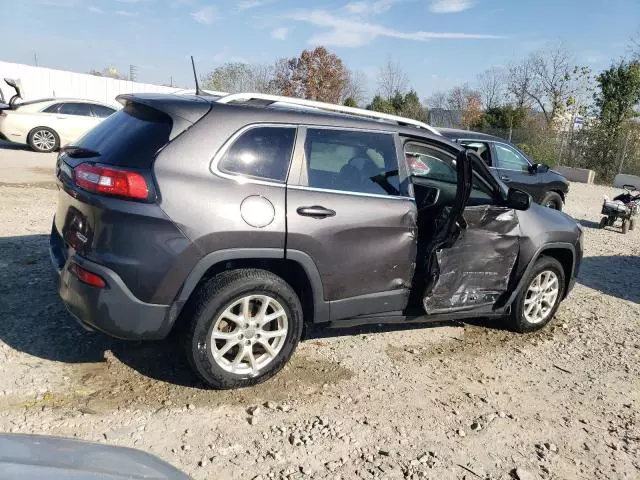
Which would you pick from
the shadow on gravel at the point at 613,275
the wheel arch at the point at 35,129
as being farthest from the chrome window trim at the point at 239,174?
the wheel arch at the point at 35,129

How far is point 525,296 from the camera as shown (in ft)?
16.0

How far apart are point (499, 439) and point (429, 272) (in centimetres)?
130

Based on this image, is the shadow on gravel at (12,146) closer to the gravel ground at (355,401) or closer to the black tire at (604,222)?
the gravel ground at (355,401)

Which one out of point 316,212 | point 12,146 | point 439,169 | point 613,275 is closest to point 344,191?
point 316,212

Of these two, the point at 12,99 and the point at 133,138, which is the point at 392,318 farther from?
the point at 12,99

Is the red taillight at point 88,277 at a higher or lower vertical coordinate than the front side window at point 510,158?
lower

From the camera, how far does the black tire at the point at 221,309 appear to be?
10.9 ft

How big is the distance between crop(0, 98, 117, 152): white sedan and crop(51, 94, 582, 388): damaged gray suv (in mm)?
11797

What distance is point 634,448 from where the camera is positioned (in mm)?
3396

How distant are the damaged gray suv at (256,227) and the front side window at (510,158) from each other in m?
5.33

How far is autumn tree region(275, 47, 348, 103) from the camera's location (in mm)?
35281

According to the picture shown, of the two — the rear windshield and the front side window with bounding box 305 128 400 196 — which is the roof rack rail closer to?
the front side window with bounding box 305 128 400 196

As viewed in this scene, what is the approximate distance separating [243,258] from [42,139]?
42.8ft

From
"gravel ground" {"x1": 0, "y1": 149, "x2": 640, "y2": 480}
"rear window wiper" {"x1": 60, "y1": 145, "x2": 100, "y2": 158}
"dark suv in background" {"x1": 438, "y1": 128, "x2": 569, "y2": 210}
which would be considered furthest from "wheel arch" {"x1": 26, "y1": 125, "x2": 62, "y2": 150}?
"rear window wiper" {"x1": 60, "y1": 145, "x2": 100, "y2": 158}
